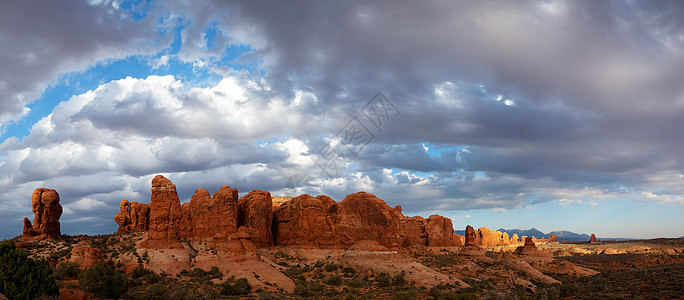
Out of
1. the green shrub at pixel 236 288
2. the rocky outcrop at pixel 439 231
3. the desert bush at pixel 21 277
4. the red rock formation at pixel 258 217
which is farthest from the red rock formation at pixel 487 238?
the desert bush at pixel 21 277

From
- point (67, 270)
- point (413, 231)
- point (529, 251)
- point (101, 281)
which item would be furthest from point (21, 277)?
point (413, 231)

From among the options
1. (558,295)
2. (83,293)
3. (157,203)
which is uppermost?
(157,203)

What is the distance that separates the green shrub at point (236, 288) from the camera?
125 ft

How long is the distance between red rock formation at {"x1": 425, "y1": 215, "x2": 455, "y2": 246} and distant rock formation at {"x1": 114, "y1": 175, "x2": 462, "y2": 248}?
46085mm

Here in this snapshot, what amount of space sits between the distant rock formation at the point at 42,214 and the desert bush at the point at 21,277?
108 feet

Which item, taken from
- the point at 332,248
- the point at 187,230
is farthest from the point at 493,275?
the point at 187,230

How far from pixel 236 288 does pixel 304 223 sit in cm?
2522

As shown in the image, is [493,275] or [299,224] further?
[299,224]

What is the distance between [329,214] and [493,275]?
2704 centimetres

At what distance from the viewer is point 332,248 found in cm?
6031

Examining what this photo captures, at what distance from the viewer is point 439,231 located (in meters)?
108

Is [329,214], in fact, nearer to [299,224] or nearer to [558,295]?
[299,224]

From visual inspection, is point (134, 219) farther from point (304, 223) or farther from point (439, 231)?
point (439, 231)

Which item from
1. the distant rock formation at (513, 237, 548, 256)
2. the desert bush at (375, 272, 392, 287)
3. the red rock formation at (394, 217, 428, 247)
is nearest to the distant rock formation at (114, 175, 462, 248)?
the desert bush at (375, 272, 392, 287)
